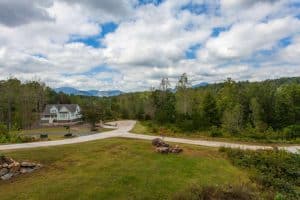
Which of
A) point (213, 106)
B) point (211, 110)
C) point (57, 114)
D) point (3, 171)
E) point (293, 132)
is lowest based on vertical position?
point (293, 132)

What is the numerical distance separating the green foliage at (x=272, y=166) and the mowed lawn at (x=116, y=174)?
937 millimetres

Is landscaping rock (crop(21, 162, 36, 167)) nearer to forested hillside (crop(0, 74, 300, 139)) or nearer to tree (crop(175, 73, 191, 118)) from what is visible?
forested hillside (crop(0, 74, 300, 139))

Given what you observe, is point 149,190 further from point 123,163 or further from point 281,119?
point 281,119

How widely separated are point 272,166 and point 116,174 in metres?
9.29

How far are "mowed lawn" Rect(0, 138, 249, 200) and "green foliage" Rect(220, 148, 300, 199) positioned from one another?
0.94 metres

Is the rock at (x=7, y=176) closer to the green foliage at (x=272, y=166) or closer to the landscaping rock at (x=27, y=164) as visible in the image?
the landscaping rock at (x=27, y=164)

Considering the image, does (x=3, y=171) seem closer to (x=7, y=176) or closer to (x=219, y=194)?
(x=7, y=176)

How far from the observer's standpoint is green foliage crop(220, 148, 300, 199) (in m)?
11.4

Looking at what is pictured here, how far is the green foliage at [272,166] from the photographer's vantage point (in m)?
11.4

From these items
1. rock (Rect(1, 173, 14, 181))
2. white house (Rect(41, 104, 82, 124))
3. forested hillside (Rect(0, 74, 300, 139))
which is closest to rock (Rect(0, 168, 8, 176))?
rock (Rect(1, 173, 14, 181))

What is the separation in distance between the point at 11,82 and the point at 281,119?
51.1 meters

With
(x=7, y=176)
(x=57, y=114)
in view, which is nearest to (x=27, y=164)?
(x=7, y=176)

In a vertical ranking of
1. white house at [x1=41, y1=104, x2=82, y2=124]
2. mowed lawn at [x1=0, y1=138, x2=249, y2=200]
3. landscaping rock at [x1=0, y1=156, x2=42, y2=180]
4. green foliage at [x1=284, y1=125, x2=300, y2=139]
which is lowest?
green foliage at [x1=284, y1=125, x2=300, y2=139]

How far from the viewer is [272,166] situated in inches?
548
